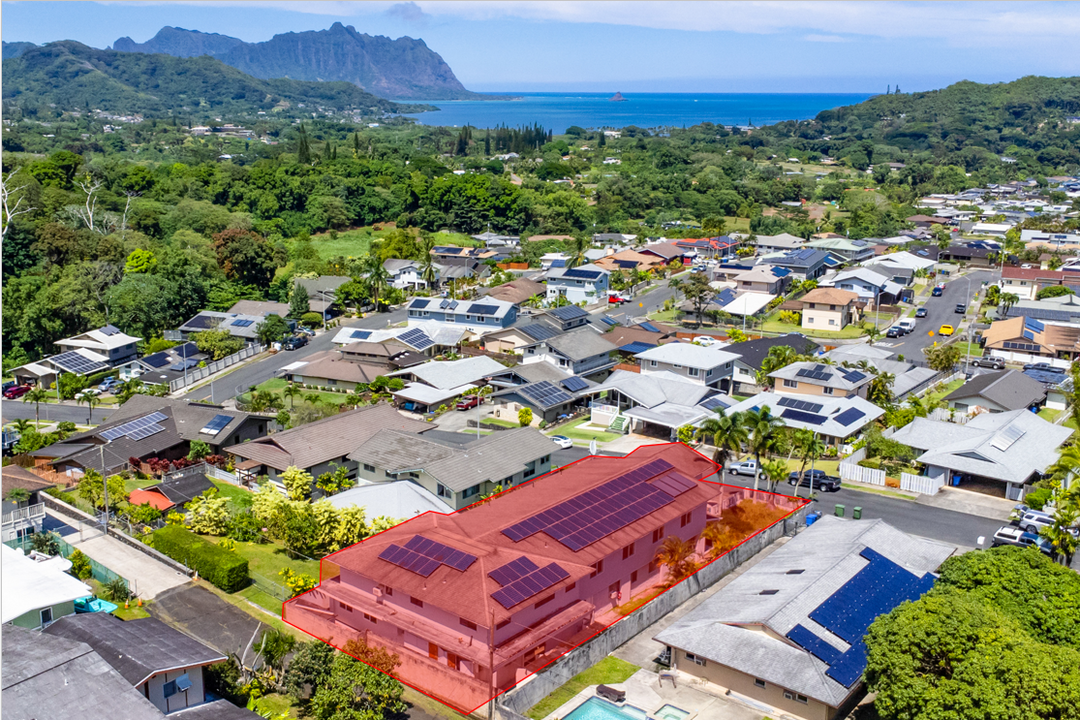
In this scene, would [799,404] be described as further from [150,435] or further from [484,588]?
[150,435]

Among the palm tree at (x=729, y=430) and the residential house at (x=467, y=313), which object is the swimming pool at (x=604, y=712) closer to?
the palm tree at (x=729, y=430)

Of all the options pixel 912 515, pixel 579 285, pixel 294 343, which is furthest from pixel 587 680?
pixel 579 285

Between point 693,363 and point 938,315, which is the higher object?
point 693,363

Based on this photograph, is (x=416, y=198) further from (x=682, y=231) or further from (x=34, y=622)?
(x=34, y=622)

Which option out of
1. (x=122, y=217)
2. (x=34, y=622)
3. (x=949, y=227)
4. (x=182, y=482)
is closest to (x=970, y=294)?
(x=949, y=227)

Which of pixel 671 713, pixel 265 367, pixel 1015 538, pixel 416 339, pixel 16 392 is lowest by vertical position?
pixel 16 392
